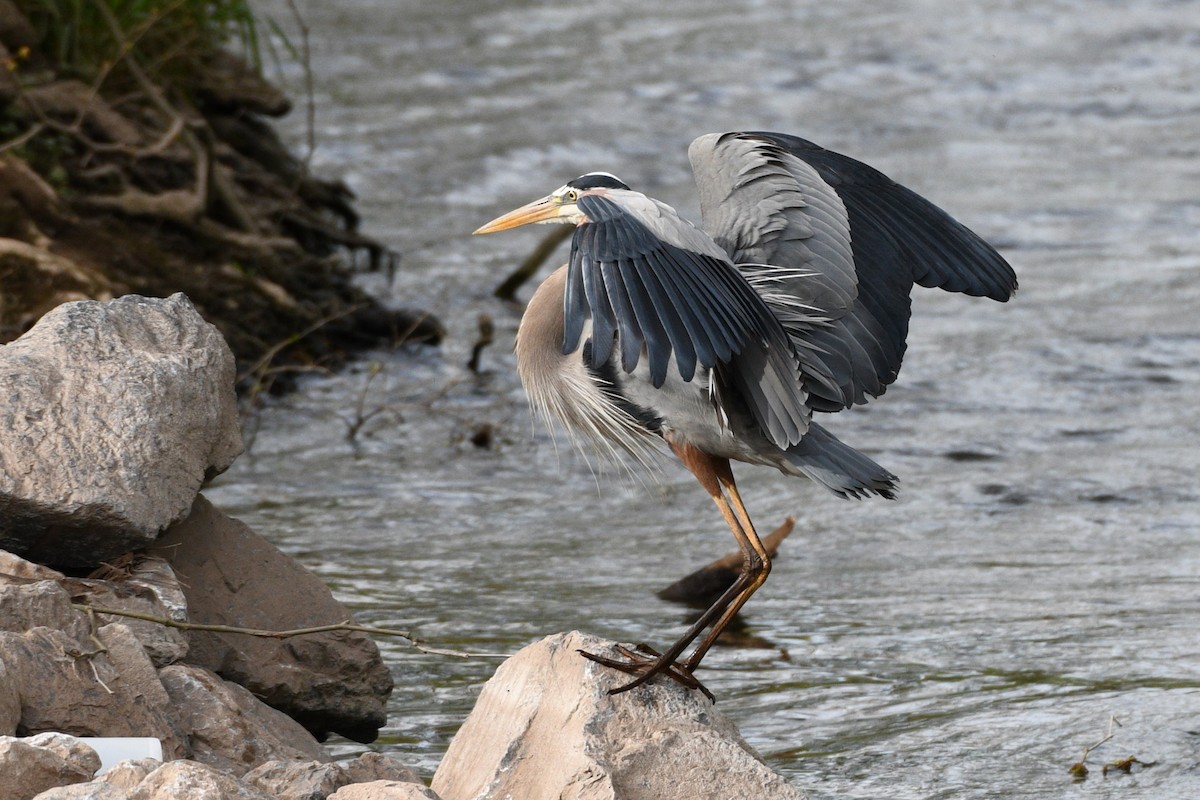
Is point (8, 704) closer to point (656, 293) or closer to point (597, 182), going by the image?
point (656, 293)

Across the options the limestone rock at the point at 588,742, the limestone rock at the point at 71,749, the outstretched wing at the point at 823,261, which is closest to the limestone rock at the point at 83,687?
the limestone rock at the point at 71,749

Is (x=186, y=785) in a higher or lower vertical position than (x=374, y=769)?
higher

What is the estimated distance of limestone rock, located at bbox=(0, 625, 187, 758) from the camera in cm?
387

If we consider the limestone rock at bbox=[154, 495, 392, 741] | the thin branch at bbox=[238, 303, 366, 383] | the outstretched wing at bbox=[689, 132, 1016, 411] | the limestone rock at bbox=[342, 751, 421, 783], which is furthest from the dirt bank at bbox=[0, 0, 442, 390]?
the limestone rock at bbox=[342, 751, 421, 783]

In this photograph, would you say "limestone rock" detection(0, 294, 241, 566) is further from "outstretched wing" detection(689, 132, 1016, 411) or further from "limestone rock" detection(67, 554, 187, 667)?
"outstretched wing" detection(689, 132, 1016, 411)

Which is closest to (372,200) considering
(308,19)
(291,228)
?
(291,228)

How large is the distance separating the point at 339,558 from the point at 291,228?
4246 millimetres

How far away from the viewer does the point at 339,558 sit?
7.17 meters

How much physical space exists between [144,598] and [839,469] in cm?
178

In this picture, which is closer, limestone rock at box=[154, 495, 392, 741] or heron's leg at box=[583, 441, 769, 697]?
heron's leg at box=[583, 441, 769, 697]

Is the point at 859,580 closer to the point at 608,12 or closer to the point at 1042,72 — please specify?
the point at 1042,72

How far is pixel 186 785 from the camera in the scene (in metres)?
3.38

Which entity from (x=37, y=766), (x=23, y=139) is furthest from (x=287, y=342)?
(x=37, y=766)

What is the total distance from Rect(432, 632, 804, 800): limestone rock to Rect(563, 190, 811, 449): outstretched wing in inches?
30.3
